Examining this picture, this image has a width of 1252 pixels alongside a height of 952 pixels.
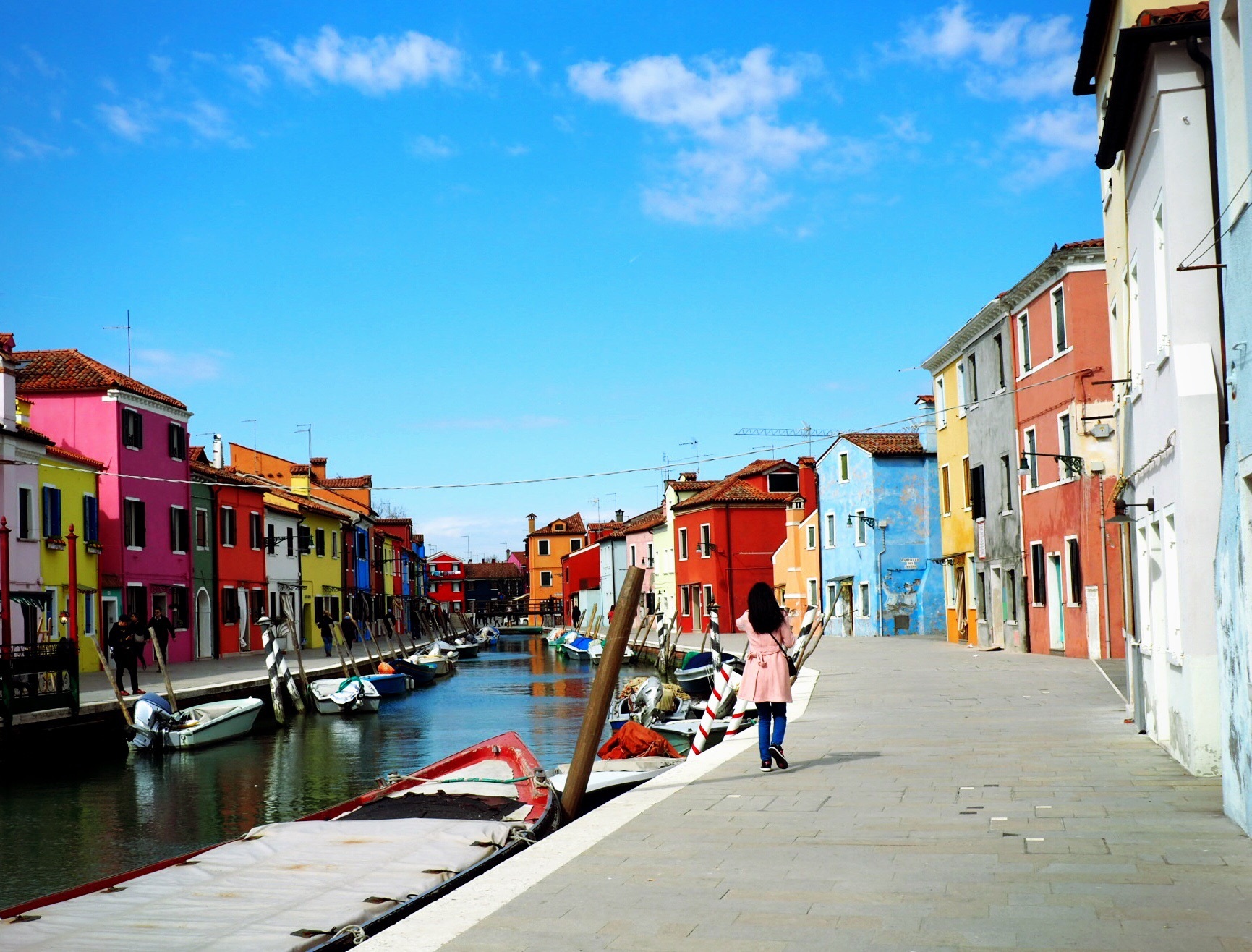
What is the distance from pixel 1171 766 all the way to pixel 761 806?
371 centimetres

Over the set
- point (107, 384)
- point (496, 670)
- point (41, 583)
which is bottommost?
point (496, 670)

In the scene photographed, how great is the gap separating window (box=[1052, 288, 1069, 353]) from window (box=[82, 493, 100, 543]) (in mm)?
23817

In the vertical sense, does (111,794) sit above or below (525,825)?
below

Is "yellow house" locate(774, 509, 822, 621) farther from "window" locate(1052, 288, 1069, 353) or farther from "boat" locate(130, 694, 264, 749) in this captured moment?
"boat" locate(130, 694, 264, 749)

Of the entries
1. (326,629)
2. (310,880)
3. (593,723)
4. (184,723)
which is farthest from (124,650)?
(326,629)

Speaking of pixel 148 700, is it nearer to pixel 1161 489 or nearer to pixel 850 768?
pixel 850 768

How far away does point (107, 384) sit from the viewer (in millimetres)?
35031

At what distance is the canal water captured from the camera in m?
14.5

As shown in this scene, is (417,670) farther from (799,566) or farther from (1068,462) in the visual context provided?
(1068,462)

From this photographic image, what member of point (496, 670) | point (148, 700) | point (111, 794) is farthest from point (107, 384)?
point (496, 670)

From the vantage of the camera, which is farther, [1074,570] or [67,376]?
[67,376]

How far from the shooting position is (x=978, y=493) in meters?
35.8

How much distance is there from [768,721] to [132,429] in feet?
96.5

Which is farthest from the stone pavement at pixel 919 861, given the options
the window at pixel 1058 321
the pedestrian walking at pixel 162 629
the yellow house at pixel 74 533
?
the yellow house at pixel 74 533
